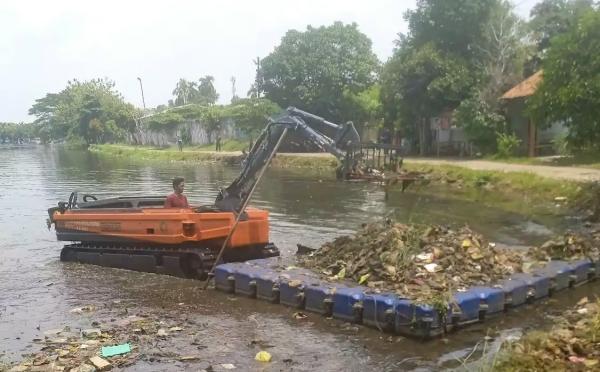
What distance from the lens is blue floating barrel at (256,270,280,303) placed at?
9.93 meters

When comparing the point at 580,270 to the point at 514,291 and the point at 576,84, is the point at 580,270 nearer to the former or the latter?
the point at 514,291

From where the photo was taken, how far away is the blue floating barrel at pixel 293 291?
375 inches

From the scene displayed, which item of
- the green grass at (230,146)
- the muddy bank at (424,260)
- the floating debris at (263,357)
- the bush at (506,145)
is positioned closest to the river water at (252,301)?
the floating debris at (263,357)

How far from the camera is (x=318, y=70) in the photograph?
47.1 metres

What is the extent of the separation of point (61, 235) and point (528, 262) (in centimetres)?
1003

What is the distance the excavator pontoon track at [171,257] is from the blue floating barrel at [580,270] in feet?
18.3

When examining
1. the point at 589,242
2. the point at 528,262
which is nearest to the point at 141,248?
the point at 528,262

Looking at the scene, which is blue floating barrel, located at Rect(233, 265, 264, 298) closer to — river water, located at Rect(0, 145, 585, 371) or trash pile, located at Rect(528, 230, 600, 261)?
river water, located at Rect(0, 145, 585, 371)

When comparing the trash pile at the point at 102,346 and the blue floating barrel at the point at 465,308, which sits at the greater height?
the blue floating barrel at the point at 465,308

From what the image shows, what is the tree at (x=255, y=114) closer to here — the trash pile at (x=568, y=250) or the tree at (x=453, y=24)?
the tree at (x=453, y=24)

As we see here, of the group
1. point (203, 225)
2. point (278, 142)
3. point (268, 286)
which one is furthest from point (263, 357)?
point (278, 142)

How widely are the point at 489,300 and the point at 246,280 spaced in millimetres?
3999

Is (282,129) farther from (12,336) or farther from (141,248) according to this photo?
(12,336)

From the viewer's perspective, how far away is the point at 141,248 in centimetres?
1273
